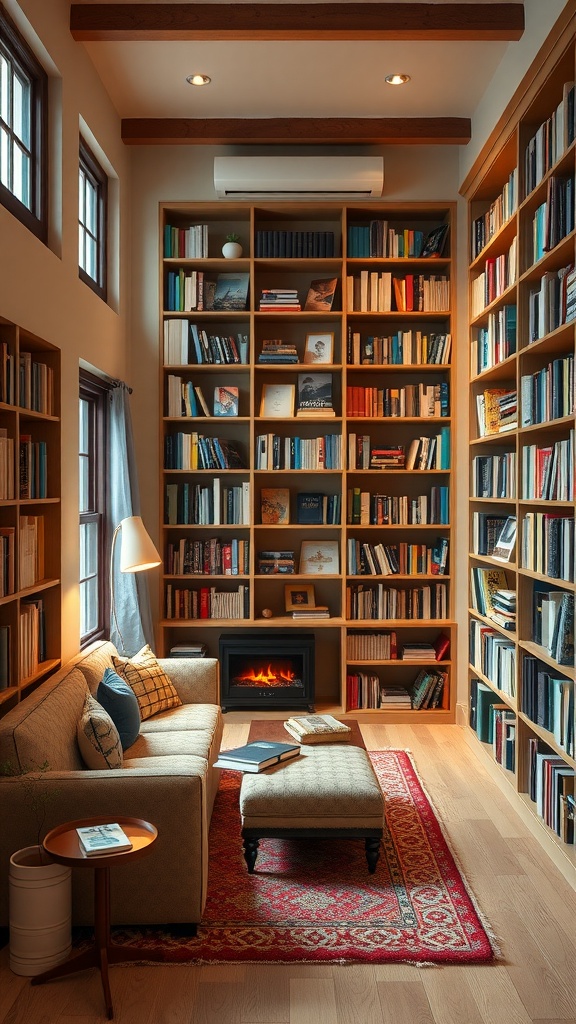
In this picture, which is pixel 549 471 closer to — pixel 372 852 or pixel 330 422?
pixel 372 852

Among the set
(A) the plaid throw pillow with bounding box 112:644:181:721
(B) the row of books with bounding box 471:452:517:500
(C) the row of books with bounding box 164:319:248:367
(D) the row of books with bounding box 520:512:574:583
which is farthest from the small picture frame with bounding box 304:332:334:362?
(A) the plaid throw pillow with bounding box 112:644:181:721

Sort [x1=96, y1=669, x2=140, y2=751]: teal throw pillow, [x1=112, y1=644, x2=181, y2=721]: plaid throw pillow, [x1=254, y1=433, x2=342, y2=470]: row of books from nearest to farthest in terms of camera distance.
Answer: [x1=96, y1=669, x2=140, y2=751]: teal throw pillow → [x1=112, y1=644, x2=181, y2=721]: plaid throw pillow → [x1=254, y1=433, x2=342, y2=470]: row of books

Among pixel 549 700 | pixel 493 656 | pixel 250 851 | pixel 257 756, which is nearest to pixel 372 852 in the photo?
pixel 250 851

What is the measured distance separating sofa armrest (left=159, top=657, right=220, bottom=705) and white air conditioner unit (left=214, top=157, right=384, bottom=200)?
299 cm

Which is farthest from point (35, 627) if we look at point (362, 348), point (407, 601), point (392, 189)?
point (392, 189)

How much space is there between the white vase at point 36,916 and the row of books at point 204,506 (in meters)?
3.11

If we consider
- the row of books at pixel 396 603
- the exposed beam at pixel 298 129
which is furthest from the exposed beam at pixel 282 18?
the row of books at pixel 396 603

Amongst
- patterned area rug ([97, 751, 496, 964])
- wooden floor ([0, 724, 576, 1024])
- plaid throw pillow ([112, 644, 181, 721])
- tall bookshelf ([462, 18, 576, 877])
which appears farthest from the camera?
plaid throw pillow ([112, 644, 181, 721])

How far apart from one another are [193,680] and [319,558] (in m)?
1.64

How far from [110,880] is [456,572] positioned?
11.0 feet

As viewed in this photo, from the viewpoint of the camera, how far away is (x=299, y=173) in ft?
17.1

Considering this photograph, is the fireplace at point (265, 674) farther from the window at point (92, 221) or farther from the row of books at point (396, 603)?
the window at point (92, 221)

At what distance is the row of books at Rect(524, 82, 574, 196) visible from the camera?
3237 millimetres

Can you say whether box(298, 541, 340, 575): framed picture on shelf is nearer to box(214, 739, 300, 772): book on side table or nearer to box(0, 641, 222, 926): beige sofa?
box(214, 739, 300, 772): book on side table
